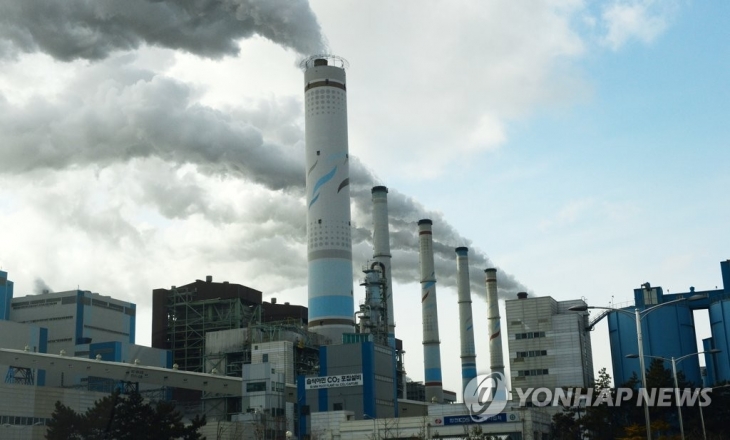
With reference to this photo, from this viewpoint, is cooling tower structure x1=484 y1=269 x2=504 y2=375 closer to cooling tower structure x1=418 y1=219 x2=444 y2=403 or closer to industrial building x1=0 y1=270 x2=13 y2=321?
cooling tower structure x1=418 y1=219 x2=444 y2=403

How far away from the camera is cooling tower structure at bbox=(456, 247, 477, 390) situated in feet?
433

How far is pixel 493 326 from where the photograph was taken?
13662 centimetres

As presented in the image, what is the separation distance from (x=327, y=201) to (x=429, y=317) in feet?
126

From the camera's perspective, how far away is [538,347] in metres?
99.1

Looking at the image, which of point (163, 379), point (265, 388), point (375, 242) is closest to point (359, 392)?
point (265, 388)

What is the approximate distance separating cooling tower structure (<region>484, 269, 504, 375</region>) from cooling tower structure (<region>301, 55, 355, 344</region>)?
1872 inches

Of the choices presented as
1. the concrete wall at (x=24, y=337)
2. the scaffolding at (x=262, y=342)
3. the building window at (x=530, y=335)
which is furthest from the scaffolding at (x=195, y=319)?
the building window at (x=530, y=335)

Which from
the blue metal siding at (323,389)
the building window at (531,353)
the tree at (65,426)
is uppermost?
the building window at (531,353)

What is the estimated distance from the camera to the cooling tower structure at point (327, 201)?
9169 centimetres

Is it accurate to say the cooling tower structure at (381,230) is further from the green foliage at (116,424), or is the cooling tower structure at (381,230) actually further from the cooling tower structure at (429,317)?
the green foliage at (116,424)

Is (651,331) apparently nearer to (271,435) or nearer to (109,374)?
(271,435)

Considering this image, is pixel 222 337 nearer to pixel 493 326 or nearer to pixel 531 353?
pixel 531 353

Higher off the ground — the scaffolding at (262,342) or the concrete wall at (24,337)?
the concrete wall at (24,337)

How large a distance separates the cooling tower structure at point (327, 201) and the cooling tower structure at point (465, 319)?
42595 mm
